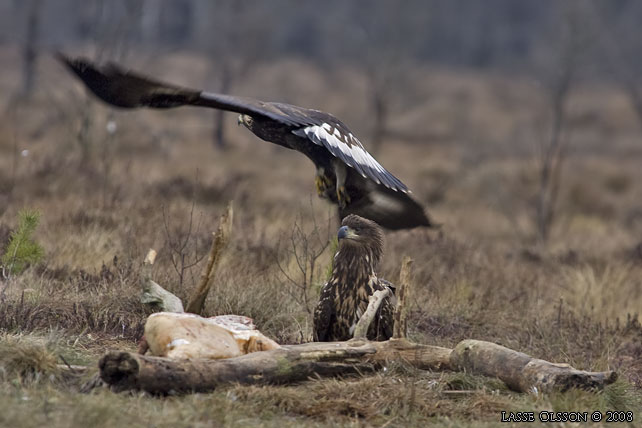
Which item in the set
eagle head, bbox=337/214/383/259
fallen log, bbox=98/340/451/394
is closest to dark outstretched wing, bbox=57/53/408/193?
eagle head, bbox=337/214/383/259

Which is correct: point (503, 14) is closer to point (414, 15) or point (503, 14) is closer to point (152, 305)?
point (414, 15)

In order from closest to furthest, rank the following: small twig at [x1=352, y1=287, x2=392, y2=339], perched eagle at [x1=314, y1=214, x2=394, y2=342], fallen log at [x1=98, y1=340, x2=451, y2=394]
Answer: fallen log at [x1=98, y1=340, x2=451, y2=394], small twig at [x1=352, y1=287, x2=392, y2=339], perched eagle at [x1=314, y1=214, x2=394, y2=342]

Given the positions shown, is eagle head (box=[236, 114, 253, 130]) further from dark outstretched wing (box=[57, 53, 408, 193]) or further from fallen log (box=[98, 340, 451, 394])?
fallen log (box=[98, 340, 451, 394])

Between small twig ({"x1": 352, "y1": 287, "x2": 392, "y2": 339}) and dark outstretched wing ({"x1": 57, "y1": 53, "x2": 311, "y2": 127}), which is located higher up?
dark outstretched wing ({"x1": 57, "y1": 53, "x2": 311, "y2": 127})

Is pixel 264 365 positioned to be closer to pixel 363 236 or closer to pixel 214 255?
pixel 214 255

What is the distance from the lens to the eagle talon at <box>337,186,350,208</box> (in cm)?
525

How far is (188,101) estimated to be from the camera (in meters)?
4.45

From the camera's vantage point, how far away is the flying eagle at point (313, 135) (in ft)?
14.6

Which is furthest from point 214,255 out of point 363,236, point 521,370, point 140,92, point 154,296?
point 521,370

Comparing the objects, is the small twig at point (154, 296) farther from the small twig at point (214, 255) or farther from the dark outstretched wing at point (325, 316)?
the dark outstretched wing at point (325, 316)

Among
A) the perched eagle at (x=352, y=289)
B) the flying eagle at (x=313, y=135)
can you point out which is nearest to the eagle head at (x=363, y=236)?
the perched eagle at (x=352, y=289)

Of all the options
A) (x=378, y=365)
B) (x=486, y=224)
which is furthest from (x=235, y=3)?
(x=378, y=365)

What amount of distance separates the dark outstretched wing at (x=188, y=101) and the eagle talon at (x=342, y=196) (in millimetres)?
371

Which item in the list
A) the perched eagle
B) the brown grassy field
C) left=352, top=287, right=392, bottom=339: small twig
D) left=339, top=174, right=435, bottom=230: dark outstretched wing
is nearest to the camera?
the brown grassy field
